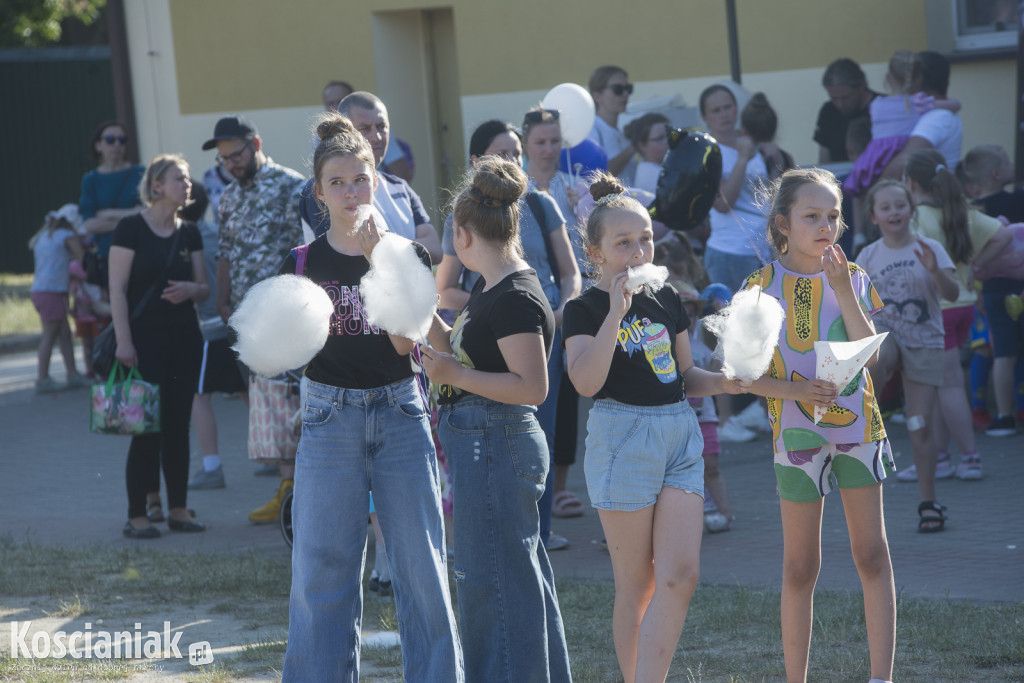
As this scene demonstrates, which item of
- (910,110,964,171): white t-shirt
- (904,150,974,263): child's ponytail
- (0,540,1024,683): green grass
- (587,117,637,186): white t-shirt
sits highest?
(587,117,637,186): white t-shirt

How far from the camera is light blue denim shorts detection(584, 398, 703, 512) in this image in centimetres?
364

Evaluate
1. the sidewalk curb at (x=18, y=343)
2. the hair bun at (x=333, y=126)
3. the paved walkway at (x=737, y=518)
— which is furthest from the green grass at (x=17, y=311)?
the hair bun at (x=333, y=126)

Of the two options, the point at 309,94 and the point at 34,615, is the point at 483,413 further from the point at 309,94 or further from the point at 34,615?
the point at 309,94

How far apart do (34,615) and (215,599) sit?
780mm

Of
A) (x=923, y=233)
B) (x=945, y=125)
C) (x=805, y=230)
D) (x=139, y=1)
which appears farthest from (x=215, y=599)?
(x=139, y=1)

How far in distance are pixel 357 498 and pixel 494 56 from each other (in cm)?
901

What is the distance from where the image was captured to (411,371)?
3709 millimetres

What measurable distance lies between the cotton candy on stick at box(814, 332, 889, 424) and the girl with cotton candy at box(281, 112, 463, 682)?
48.1 inches

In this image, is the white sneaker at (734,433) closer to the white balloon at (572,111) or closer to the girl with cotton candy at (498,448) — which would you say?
the white balloon at (572,111)

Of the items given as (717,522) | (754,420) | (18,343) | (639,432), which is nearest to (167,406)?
(717,522)

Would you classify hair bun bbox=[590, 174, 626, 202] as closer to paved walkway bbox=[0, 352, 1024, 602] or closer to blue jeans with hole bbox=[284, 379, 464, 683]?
blue jeans with hole bbox=[284, 379, 464, 683]

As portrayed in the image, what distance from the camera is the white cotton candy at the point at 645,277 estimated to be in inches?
141

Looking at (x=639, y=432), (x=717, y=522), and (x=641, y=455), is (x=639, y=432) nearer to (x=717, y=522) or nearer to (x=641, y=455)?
(x=641, y=455)

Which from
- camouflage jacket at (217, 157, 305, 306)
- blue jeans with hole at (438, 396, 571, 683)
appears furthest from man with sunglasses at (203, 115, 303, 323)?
blue jeans with hole at (438, 396, 571, 683)
